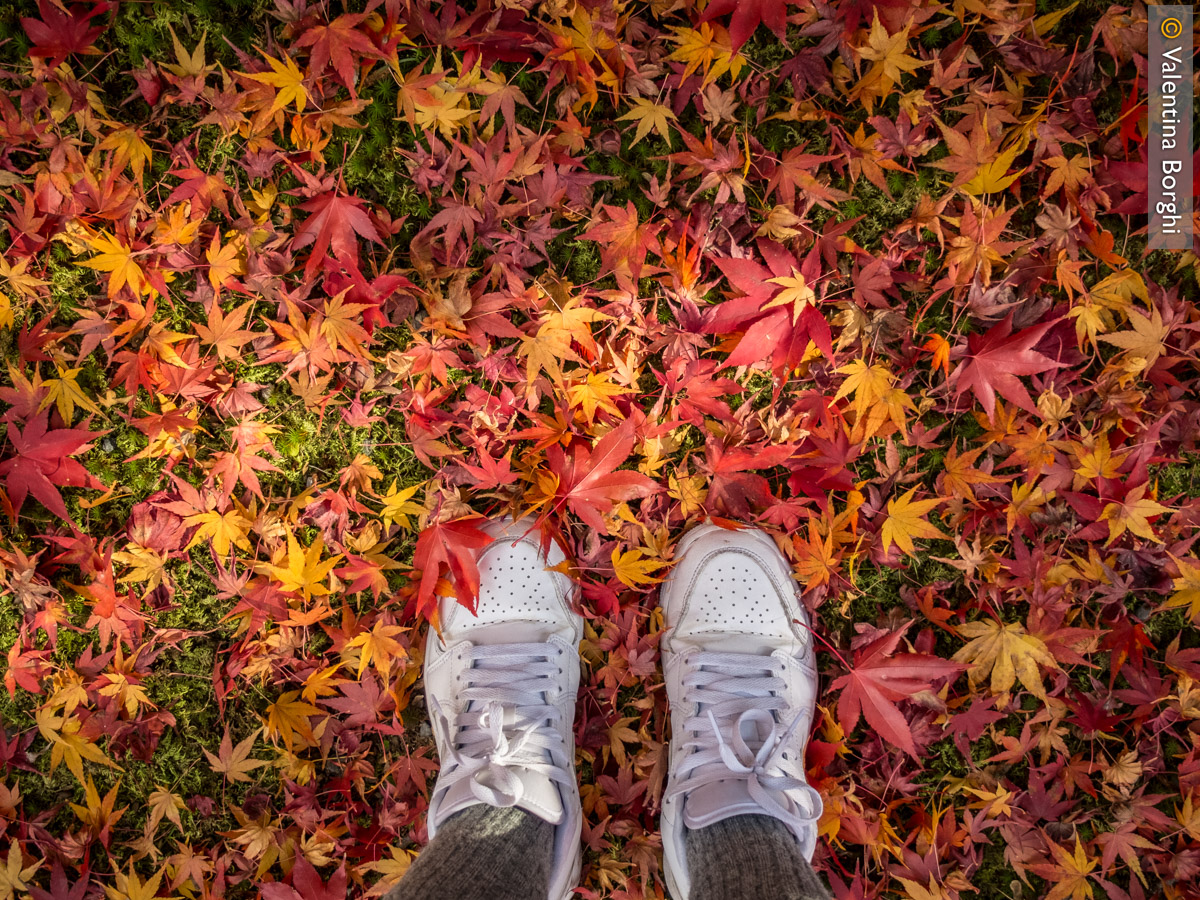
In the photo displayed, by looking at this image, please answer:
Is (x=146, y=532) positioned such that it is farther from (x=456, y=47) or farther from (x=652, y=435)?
(x=456, y=47)

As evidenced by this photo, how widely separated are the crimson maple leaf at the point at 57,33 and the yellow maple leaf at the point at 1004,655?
103 inches

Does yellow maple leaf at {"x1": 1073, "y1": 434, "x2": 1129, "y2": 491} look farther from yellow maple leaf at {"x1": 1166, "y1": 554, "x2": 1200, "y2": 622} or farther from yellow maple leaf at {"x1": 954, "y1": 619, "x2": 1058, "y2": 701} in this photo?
yellow maple leaf at {"x1": 954, "y1": 619, "x2": 1058, "y2": 701}

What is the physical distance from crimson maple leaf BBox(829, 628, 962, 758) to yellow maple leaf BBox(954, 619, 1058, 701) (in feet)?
0.22

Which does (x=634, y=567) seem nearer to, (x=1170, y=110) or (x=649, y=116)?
(x=649, y=116)

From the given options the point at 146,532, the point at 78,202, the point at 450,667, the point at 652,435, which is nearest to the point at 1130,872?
the point at 652,435

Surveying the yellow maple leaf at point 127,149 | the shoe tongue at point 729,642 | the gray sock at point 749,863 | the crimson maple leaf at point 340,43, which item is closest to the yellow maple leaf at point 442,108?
the crimson maple leaf at point 340,43

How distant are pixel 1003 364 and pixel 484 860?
157cm

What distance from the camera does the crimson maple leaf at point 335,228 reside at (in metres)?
1.56

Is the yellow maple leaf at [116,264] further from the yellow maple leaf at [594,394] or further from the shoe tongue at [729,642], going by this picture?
the shoe tongue at [729,642]

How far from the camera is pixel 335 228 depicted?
1.58m

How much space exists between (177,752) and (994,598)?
85.1 inches

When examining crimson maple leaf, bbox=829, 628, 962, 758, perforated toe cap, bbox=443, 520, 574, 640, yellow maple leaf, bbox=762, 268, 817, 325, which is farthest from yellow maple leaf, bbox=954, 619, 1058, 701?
perforated toe cap, bbox=443, 520, 574, 640

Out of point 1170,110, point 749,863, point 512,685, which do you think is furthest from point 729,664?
Answer: point 1170,110

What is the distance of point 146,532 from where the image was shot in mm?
1688
